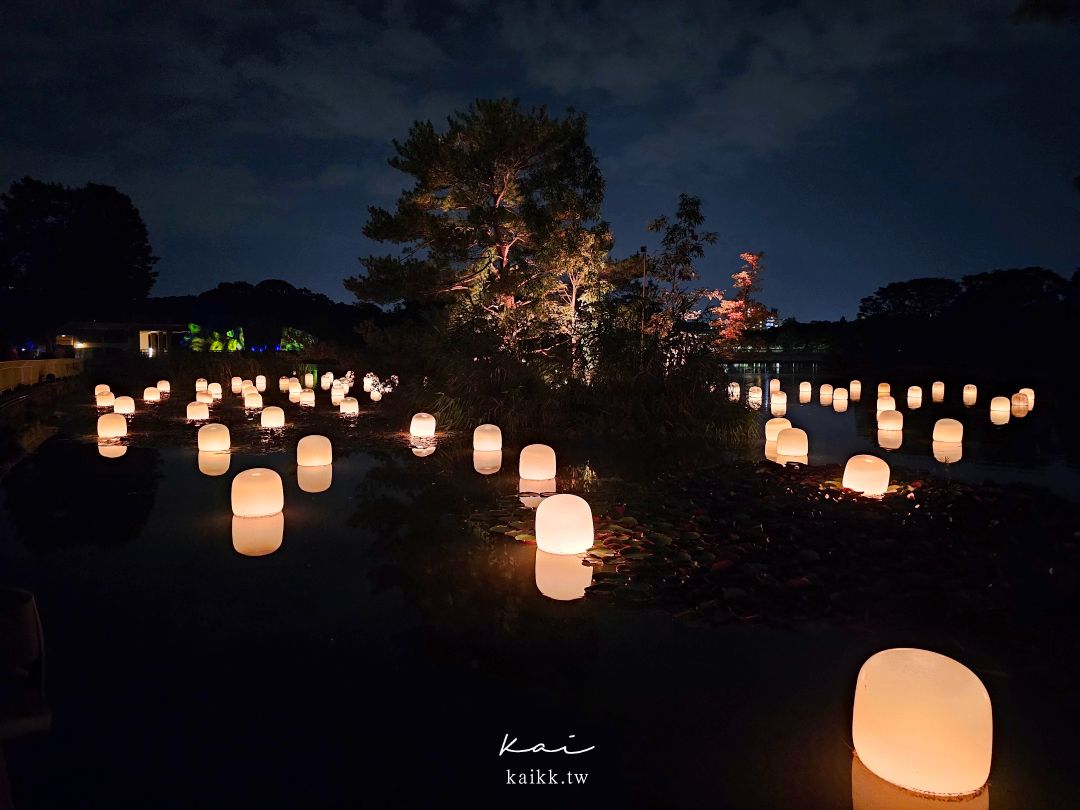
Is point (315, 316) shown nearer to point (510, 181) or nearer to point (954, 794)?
point (510, 181)

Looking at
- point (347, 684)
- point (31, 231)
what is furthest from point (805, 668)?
point (31, 231)

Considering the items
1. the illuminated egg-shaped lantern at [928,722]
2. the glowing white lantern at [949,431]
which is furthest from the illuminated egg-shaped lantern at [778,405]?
the illuminated egg-shaped lantern at [928,722]

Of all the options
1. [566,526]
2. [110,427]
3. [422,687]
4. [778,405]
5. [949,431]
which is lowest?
[422,687]

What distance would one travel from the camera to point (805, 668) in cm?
362

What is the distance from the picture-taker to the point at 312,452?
9.61 m

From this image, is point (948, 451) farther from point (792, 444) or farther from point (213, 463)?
point (213, 463)

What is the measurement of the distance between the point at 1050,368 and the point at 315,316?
2152 inches

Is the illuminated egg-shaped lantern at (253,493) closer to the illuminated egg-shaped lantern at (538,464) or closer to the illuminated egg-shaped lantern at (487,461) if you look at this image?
the illuminated egg-shaped lantern at (487,461)

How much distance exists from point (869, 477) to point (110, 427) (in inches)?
516

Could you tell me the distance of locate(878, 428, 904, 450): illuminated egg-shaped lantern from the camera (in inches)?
442

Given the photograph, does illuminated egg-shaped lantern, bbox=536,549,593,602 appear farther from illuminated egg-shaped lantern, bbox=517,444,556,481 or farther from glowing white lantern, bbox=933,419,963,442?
glowing white lantern, bbox=933,419,963,442

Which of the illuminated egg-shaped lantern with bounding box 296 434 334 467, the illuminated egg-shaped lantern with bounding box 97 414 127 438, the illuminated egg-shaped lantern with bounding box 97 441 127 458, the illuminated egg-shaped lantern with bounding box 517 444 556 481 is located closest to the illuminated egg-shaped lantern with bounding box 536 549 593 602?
the illuminated egg-shaped lantern with bounding box 517 444 556 481

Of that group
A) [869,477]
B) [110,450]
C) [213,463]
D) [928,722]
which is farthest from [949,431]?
[110,450]

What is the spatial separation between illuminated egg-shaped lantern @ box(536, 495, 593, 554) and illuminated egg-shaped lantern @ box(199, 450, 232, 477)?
18.6 feet
